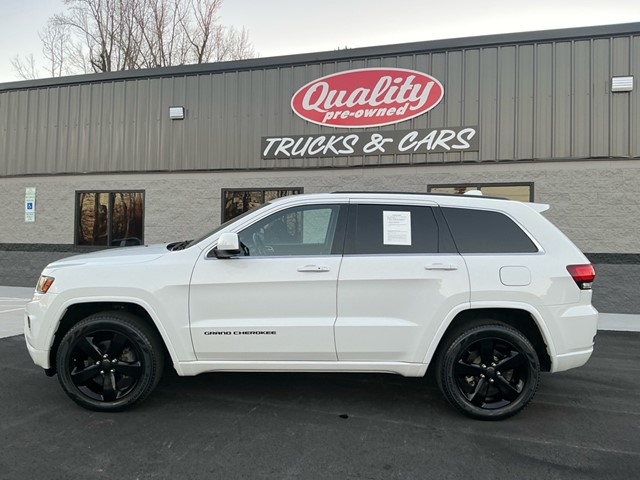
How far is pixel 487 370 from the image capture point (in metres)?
3.55

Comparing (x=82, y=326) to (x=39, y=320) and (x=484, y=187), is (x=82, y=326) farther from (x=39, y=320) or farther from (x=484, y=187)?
(x=484, y=187)

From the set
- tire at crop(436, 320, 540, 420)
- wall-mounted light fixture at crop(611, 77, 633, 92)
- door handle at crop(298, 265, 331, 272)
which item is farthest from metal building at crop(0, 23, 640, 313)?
door handle at crop(298, 265, 331, 272)

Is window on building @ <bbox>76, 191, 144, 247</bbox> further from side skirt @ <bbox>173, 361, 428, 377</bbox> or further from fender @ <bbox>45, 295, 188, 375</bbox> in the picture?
side skirt @ <bbox>173, 361, 428, 377</bbox>

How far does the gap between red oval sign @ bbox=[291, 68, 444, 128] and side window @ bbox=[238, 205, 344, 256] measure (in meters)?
5.59

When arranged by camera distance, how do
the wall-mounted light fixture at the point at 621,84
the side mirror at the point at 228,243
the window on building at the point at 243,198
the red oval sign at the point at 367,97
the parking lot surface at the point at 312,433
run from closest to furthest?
the parking lot surface at the point at 312,433 < the side mirror at the point at 228,243 < the wall-mounted light fixture at the point at 621,84 < the red oval sign at the point at 367,97 < the window on building at the point at 243,198

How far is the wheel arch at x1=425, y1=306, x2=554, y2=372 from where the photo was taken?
3568 millimetres

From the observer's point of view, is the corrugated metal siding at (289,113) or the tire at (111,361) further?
the corrugated metal siding at (289,113)

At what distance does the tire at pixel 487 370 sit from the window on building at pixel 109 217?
868 cm

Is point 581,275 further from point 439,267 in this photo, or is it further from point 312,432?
point 312,432

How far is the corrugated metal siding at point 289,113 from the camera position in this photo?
8.12 meters

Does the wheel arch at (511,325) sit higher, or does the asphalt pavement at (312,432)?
the wheel arch at (511,325)

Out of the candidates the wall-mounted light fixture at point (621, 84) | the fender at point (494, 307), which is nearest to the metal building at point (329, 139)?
the wall-mounted light fixture at point (621, 84)

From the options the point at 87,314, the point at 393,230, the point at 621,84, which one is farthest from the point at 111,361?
the point at 621,84

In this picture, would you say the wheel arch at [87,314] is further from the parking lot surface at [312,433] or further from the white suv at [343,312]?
the parking lot surface at [312,433]
